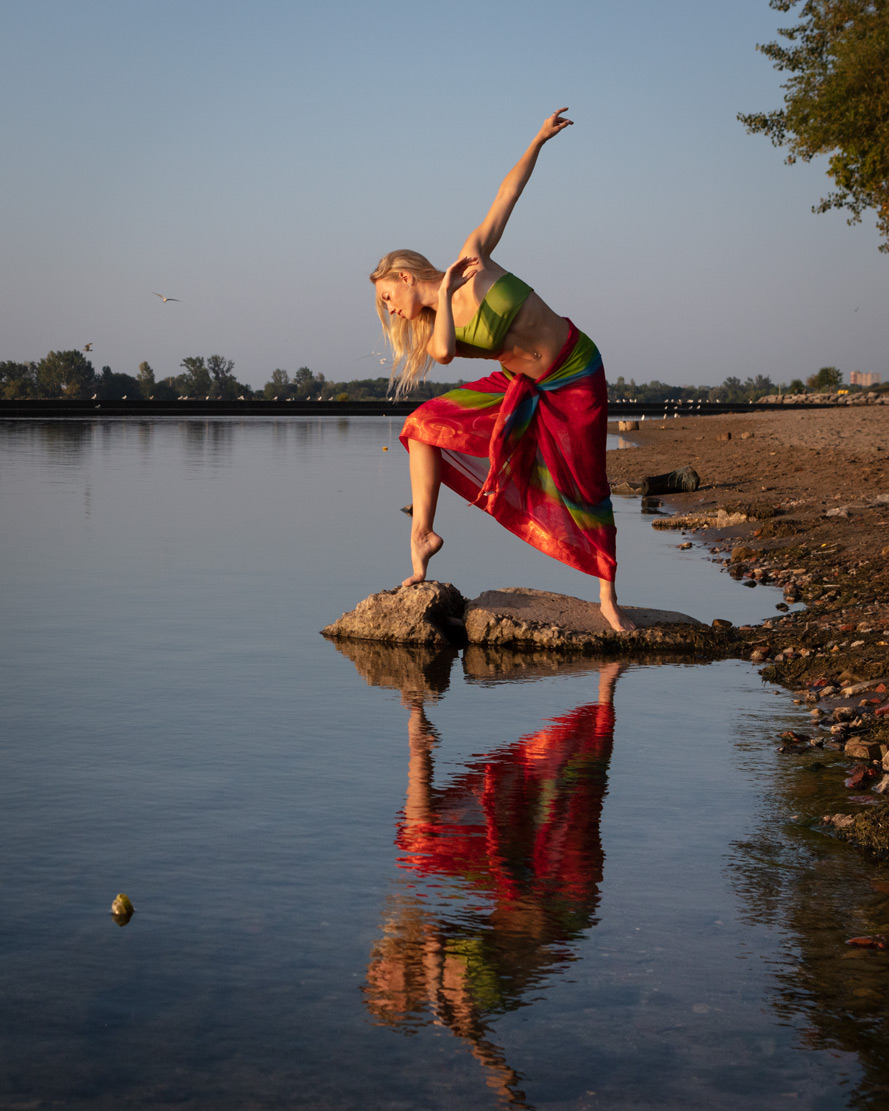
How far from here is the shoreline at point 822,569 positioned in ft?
16.4

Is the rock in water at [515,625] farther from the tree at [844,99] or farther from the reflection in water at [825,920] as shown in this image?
the tree at [844,99]

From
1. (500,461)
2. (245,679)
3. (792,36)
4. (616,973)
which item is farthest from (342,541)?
(792,36)

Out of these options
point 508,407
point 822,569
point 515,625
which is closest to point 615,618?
point 515,625

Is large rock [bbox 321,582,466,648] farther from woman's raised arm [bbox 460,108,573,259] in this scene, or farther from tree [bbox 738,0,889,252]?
tree [bbox 738,0,889,252]

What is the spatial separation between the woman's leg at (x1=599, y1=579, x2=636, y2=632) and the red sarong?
6 centimetres

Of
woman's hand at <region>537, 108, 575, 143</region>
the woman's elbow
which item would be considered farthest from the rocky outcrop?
woman's hand at <region>537, 108, 575, 143</region>

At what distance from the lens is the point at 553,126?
705 cm

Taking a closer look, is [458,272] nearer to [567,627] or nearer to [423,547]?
[423,547]

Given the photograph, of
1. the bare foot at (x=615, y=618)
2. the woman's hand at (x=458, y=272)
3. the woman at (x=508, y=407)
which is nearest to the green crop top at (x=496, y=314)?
the woman at (x=508, y=407)

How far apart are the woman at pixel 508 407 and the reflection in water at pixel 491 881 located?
2.04m

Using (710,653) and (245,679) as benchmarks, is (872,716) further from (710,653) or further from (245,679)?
(245,679)

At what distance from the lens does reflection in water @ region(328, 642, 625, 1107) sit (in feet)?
9.31

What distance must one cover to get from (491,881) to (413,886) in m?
0.23

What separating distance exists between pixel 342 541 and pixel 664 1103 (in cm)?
1068
